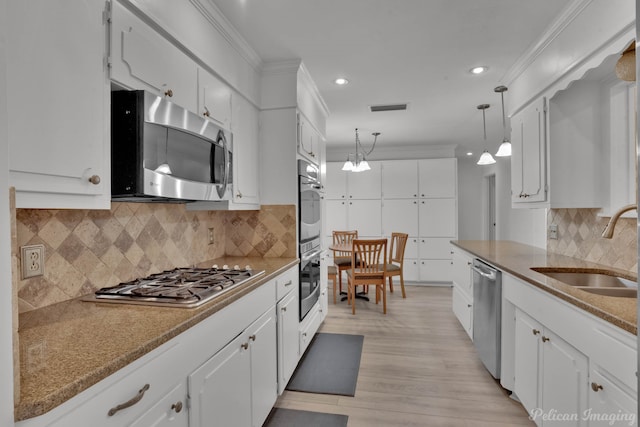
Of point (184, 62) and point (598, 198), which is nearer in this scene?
point (184, 62)

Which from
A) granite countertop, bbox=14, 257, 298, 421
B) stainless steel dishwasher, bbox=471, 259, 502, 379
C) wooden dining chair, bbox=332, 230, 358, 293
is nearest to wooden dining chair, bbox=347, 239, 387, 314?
wooden dining chair, bbox=332, 230, 358, 293

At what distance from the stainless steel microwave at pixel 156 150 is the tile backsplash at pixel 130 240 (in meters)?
0.23

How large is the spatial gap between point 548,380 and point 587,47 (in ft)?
5.90

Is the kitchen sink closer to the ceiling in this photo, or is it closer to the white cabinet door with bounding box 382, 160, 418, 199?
the ceiling

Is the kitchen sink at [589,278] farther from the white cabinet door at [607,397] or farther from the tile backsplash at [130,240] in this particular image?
the tile backsplash at [130,240]

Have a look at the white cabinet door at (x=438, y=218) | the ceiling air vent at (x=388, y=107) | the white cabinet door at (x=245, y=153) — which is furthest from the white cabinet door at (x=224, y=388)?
the white cabinet door at (x=438, y=218)

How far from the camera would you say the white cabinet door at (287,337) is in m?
2.18

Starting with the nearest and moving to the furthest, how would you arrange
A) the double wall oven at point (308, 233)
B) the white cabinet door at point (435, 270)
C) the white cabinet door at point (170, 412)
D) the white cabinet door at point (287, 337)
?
the white cabinet door at point (170, 412) → the white cabinet door at point (287, 337) → the double wall oven at point (308, 233) → the white cabinet door at point (435, 270)

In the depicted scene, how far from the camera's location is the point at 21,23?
93 cm

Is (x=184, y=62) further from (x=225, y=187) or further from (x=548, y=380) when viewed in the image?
(x=548, y=380)

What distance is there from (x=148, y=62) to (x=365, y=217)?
498 centimetres

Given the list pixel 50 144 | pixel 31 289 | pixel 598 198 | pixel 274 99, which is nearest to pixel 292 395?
pixel 31 289

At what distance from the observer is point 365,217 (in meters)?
6.11

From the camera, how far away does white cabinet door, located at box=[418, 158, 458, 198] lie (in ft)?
19.1
